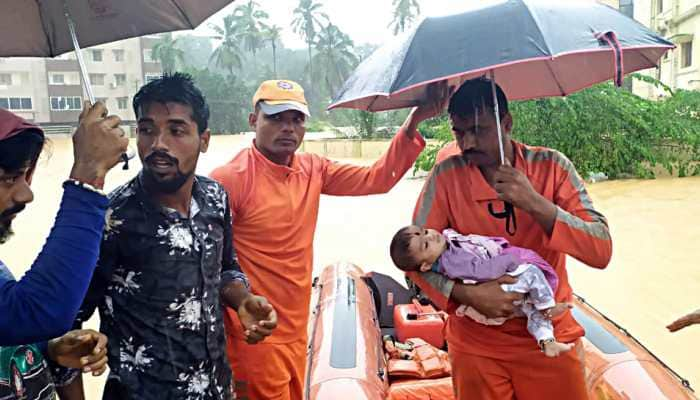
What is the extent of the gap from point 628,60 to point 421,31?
950 millimetres

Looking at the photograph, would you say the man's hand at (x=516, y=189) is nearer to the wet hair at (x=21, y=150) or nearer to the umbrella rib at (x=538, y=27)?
the umbrella rib at (x=538, y=27)

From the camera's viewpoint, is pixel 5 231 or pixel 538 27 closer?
pixel 5 231

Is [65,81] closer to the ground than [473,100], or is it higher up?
higher up

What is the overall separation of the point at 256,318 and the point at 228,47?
60567 millimetres

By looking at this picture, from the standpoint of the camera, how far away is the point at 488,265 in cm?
221

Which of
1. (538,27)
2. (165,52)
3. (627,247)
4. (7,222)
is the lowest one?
(627,247)

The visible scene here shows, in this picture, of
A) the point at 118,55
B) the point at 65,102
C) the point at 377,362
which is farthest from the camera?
the point at 118,55

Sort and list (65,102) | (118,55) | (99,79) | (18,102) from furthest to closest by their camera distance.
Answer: (118,55) < (65,102) < (99,79) < (18,102)

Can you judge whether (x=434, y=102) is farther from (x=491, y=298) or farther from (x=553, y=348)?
(x=553, y=348)

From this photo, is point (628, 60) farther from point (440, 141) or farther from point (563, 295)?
point (440, 141)

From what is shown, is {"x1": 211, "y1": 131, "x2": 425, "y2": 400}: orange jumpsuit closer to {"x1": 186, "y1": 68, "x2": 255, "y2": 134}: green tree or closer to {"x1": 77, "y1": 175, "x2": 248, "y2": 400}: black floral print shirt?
{"x1": 77, "y1": 175, "x2": 248, "y2": 400}: black floral print shirt

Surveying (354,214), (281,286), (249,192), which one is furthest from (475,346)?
(354,214)

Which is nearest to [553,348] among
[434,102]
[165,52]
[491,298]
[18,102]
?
[491,298]

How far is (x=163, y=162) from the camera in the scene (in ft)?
6.65
